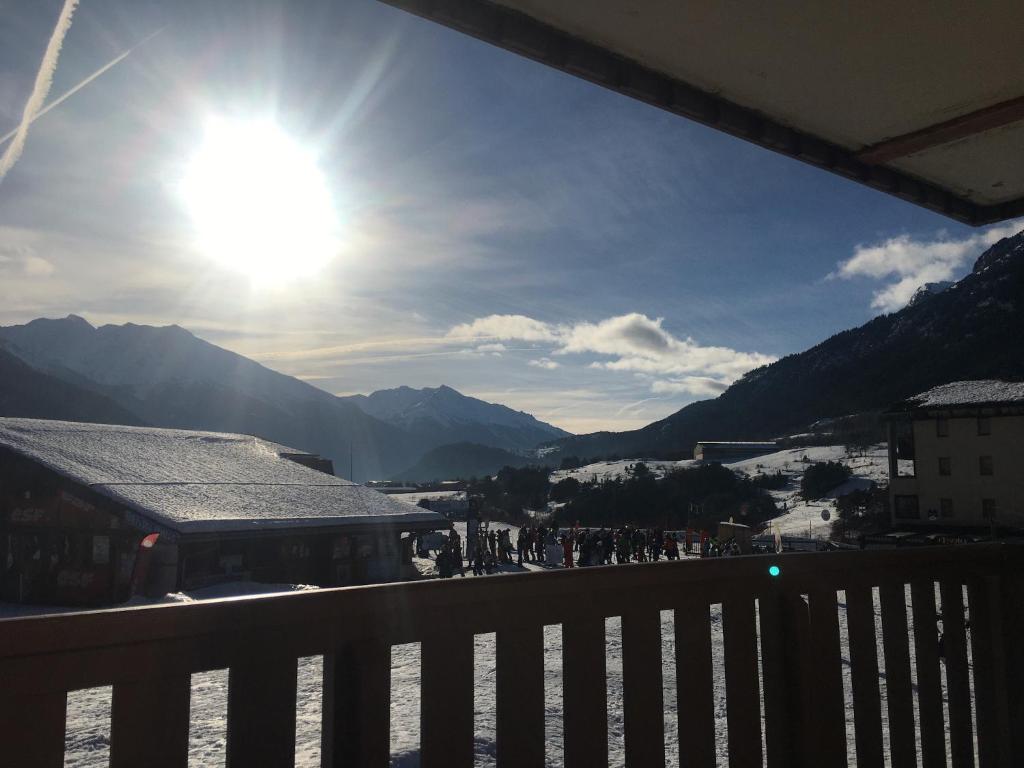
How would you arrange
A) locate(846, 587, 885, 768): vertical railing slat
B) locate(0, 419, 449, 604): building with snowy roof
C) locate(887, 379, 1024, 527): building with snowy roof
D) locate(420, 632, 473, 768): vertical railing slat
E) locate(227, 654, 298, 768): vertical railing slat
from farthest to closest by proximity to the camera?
1. locate(887, 379, 1024, 527): building with snowy roof
2. locate(0, 419, 449, 604): building with snowy roof
3. locate(846, 587, 885, 768): vertical railing slat
4. locate(420, 632, 473, 768): vertical railing slat
5. locate(227, 654, 298, 768): vertical railing slat

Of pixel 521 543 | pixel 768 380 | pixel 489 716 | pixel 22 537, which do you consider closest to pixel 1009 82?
pixel 489 716

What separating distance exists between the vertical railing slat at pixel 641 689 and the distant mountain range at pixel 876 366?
297ft

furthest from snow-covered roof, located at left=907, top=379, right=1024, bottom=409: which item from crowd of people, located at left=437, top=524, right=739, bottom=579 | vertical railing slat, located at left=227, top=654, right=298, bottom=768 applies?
vertical railing slat, located at left=227, top=654, right=298, bottom=768

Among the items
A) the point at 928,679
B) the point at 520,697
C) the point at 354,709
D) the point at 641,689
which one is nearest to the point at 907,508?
the point at 928,679

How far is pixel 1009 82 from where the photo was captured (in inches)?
130

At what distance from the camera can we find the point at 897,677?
255cm

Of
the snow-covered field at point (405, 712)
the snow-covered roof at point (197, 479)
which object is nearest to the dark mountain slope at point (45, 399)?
the snow-covered roof at point (197, 479)

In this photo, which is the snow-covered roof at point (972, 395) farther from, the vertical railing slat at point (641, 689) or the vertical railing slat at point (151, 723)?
the vertical railing slat at point (151, 723)

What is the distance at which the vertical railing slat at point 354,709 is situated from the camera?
1566mm

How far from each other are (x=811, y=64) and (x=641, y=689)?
2802 millimetres

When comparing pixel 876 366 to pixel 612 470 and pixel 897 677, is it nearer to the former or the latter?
pixel 612 470

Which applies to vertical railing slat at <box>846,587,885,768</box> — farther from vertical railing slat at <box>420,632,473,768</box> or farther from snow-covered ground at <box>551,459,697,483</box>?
snow-covered ground at <box>551,459,697,483</box>

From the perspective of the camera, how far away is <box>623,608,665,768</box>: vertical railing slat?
6.48 ft

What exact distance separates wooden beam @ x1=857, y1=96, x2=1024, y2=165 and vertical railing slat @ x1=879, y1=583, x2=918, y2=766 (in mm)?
2538
